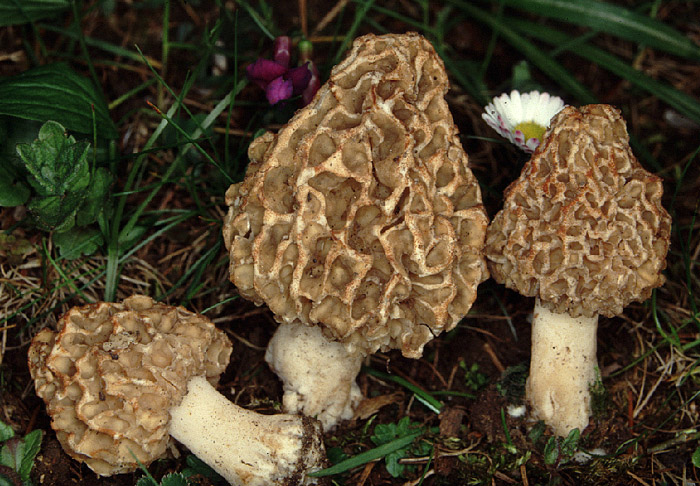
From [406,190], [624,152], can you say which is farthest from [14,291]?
[624,152]

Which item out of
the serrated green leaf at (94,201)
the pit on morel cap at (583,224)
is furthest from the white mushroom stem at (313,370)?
the serrated green leaf at (94,201)

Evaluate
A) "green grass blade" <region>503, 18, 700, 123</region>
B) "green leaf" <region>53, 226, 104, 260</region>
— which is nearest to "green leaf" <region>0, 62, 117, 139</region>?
"green leaf" <region>53, 226, 104, 260</region>

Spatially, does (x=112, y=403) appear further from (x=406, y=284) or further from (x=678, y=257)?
(x=678, y=257)

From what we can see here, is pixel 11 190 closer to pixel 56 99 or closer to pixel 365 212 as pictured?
pixel 56 99

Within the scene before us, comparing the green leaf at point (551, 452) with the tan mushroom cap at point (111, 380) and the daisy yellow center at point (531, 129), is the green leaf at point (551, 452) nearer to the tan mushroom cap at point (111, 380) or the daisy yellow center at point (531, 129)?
the daisy yellow center at point (531, 129)

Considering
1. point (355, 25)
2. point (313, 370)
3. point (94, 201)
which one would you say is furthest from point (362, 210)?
point (94, 201)
